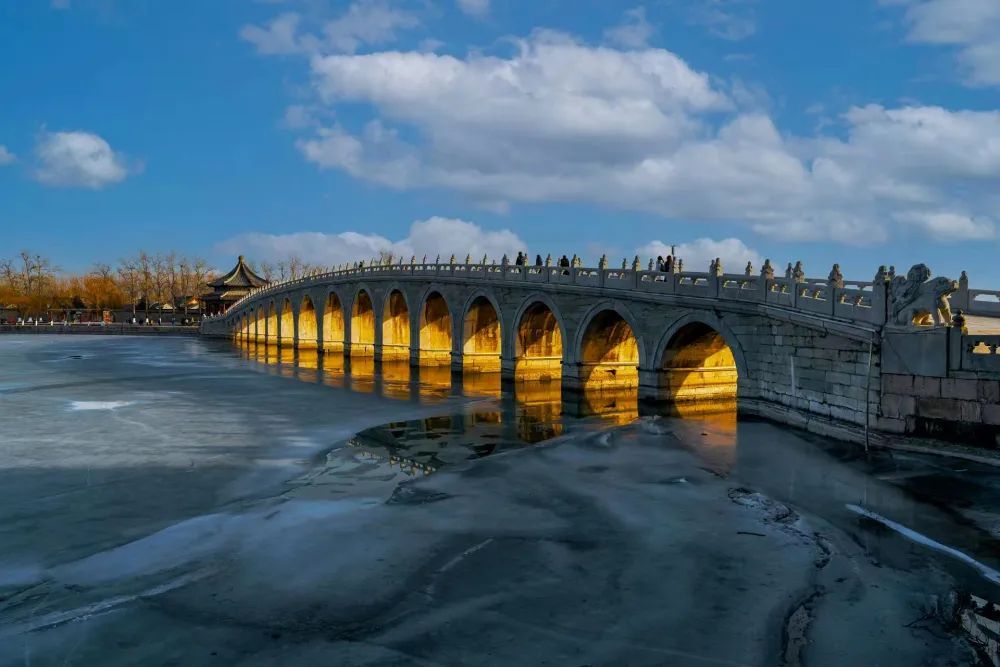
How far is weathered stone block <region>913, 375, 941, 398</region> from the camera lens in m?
14.4

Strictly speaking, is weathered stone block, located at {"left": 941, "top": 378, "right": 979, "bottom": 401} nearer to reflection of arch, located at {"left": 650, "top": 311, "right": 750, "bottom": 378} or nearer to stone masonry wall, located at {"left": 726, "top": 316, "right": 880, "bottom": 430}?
stone masonry wall, located at {"left": 726, "top": 316, "right": 880, "bottom": 430}

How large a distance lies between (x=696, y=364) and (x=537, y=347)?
879 centimetres

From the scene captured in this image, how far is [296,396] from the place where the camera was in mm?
26844

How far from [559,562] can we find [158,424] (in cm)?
1451

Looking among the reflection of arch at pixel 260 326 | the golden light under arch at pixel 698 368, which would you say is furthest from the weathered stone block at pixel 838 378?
the reflection of arch at pixel 260 326

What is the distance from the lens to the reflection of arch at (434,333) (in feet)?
128

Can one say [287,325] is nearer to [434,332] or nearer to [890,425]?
[434,332]

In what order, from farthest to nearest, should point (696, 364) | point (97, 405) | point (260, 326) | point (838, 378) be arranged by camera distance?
1. point (260, 326)
2. point (696, 364)
3. point (97, 405)
4. point (838, 378)

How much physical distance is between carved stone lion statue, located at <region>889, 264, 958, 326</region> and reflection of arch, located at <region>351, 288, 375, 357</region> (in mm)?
36801

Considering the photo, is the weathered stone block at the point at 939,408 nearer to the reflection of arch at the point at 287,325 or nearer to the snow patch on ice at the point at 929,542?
the snow patch on ice at the point at 929,542

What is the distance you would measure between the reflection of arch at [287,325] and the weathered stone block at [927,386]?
51408mm

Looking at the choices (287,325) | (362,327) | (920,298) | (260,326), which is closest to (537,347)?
(920,298)

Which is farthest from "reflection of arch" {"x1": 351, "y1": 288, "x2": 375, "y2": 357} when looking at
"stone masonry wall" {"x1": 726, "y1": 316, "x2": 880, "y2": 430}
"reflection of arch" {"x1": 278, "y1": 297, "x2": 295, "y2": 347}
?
"stone masonry wall" {"x1": 726, "y1": 316, "x2": 880, "y2": 430}

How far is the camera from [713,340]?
2394cm
